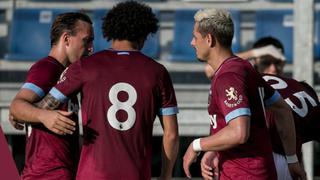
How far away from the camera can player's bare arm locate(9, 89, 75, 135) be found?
11.2 ft

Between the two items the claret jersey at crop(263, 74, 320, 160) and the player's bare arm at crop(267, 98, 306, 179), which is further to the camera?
the claret jersey at crop(263, 74, 320, 160)

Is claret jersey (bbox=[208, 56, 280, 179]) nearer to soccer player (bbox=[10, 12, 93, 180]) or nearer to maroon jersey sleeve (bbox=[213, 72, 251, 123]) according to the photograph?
maroon jersey sleeve (bbox=[213, 72, 251, 123])

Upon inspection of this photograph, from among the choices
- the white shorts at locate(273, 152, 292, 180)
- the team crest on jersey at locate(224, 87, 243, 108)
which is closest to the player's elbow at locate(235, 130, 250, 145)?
the team crest on jersey at locate(224, 87, 243, 108)

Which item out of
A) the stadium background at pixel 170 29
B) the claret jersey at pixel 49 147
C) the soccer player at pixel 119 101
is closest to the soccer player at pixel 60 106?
the claret jersey at pixel 49 147

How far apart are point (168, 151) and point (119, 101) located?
0.35 metres

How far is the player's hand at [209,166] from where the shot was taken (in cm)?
367

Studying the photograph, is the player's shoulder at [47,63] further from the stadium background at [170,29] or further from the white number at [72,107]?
the stadium background at [170,29]

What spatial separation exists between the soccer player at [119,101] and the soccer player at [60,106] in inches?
9.6

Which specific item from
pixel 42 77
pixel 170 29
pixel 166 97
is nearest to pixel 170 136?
pixel 166 97

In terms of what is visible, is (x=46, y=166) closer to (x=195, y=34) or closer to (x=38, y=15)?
(x=195, y=34)

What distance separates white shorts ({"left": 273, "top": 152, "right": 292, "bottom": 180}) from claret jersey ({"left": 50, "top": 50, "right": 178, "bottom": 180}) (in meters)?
0.68

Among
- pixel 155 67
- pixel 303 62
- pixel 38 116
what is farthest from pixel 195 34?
pixel 303 62

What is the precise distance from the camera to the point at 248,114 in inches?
132

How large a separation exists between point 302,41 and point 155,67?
3845 millimetres
